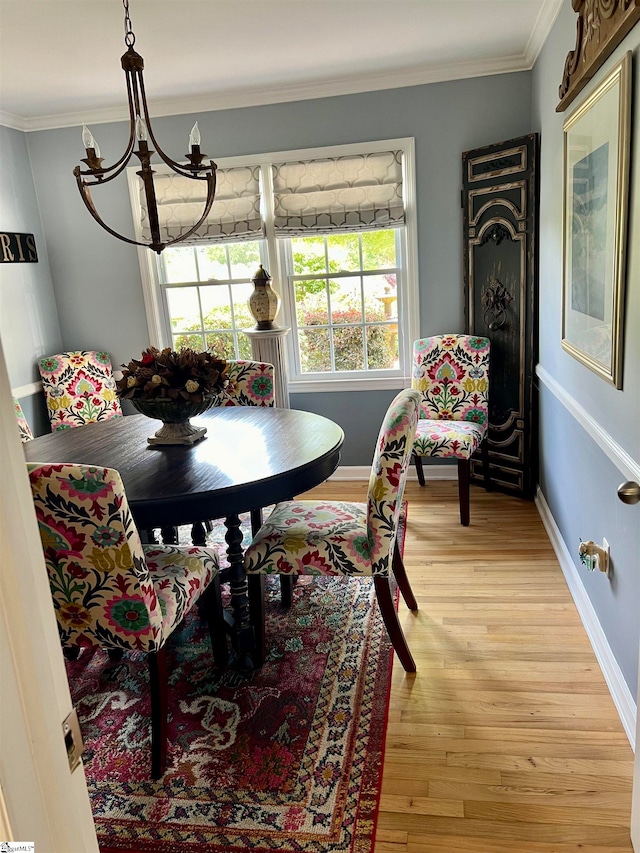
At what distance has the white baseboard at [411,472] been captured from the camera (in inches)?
167

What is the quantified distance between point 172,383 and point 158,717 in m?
1.10

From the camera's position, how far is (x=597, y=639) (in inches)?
87.4

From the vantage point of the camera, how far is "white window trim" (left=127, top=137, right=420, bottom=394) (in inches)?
153

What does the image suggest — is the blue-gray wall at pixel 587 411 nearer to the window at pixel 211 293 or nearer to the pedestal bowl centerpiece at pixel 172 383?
the pedestal bowl centerpiece at pixel 172 383

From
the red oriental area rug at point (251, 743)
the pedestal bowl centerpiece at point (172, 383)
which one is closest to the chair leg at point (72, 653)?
the red oriental area rug at point (251, 743)

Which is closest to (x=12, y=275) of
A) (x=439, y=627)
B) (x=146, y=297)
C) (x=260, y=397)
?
(x=146, y=297)

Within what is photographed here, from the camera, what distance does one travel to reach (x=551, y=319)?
3.11m

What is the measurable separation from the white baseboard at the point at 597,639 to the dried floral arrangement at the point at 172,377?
1635 millimetres

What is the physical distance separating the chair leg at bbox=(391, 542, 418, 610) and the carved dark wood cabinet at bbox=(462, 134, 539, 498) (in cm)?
147

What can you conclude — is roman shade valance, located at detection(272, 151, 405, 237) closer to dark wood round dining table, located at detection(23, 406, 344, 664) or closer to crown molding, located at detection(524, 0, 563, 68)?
crown molding, located at detection(524, 0, 563, 68)

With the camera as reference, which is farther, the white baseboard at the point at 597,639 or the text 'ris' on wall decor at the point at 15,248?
the white baseboard at the point at 597,639

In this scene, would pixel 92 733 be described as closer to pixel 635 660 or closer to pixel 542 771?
pixel 542 771

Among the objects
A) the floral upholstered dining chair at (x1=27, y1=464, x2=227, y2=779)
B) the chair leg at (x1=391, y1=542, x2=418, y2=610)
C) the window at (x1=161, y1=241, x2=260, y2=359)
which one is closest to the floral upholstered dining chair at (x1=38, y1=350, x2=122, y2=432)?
the window at (x1=161, y1=241, x2=260, y2=359)

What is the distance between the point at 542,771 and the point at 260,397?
7.10 ft
